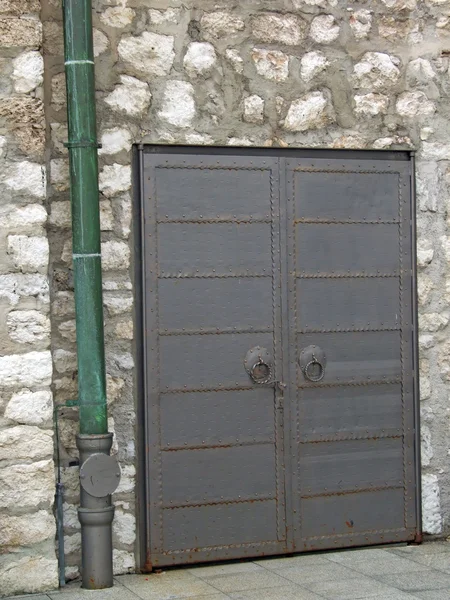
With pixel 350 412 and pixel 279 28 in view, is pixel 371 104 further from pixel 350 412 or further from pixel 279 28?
pixel 350 412

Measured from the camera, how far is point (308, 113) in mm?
5688

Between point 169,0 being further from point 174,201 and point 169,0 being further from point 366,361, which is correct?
point 366,361

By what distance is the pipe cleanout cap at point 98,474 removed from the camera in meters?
5.00

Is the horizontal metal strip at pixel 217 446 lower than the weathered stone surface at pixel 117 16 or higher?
lower

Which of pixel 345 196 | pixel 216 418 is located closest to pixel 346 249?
pixel 345 196

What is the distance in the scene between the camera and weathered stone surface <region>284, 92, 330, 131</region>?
18.6 ft

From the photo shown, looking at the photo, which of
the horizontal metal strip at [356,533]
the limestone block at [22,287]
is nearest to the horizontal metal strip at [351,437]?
the horizontal metal strip at [356,533]

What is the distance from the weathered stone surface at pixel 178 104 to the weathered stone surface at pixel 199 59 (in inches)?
3.2

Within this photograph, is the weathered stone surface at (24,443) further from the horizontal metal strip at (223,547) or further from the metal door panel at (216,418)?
the horizontal metal strip at (223,547)

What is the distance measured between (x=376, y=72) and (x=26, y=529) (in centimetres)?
305

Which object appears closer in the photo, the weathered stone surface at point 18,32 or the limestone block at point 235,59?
the weathered stone surface at point 18,32

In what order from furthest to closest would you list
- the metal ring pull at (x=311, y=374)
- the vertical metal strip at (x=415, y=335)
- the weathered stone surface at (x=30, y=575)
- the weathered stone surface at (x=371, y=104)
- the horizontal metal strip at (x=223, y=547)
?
1. the vertical metal strip at (x=415, y=335)
2. the weathered stone surface at (x=371, y=104)
3. the metal ring pull at (x=311, y=374)
4. the horizontal metal strip at (x=223, y=547)
5. the weathered stone surface at (x=30, y=575)

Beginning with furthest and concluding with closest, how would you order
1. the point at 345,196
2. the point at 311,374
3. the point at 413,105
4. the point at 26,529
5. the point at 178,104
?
1. the point at 413,105
2. the point at 345,196
3. the point at 311,374
4. the point at 178,104
5. the point at 26,529

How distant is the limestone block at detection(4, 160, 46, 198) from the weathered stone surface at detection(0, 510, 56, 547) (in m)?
1.53
